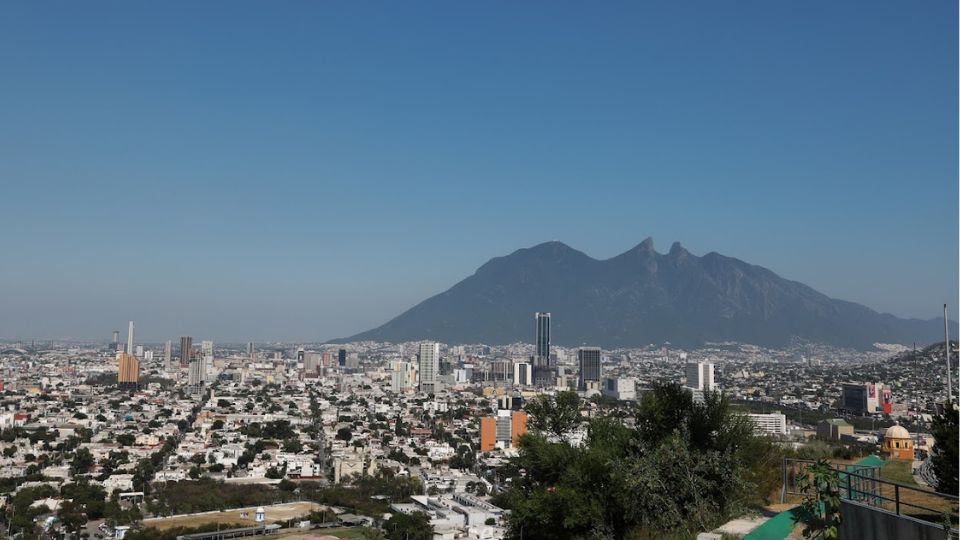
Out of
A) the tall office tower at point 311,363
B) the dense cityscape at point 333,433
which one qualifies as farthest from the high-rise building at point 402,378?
the tall office tower at point 311,363

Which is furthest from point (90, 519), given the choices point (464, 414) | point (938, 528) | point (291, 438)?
point (464, 414)

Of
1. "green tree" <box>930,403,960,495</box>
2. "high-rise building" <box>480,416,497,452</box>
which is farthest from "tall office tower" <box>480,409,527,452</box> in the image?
"green tree" <box>930,403,960,495</box>

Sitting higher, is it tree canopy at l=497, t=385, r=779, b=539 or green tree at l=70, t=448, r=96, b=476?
tree canopy at l=497, t=385, r=779, b=539

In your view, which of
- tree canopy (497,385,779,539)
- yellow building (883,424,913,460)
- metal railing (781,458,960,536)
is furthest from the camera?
yellow building (883,424,913,460)

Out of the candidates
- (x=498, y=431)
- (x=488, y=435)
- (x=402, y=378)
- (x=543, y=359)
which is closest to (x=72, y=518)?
(x=488, y=435)

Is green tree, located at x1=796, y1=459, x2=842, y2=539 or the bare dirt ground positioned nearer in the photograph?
green tree, located at x1=796, y1=459, x2=842, y2=539

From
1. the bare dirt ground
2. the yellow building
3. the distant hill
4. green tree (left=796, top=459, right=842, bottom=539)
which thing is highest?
the distant hill

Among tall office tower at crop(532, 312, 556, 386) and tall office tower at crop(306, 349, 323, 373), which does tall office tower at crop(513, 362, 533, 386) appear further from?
tall office tower at crop(306, 349, 323, 373)

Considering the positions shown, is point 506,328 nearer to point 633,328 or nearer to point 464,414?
point 633,328
